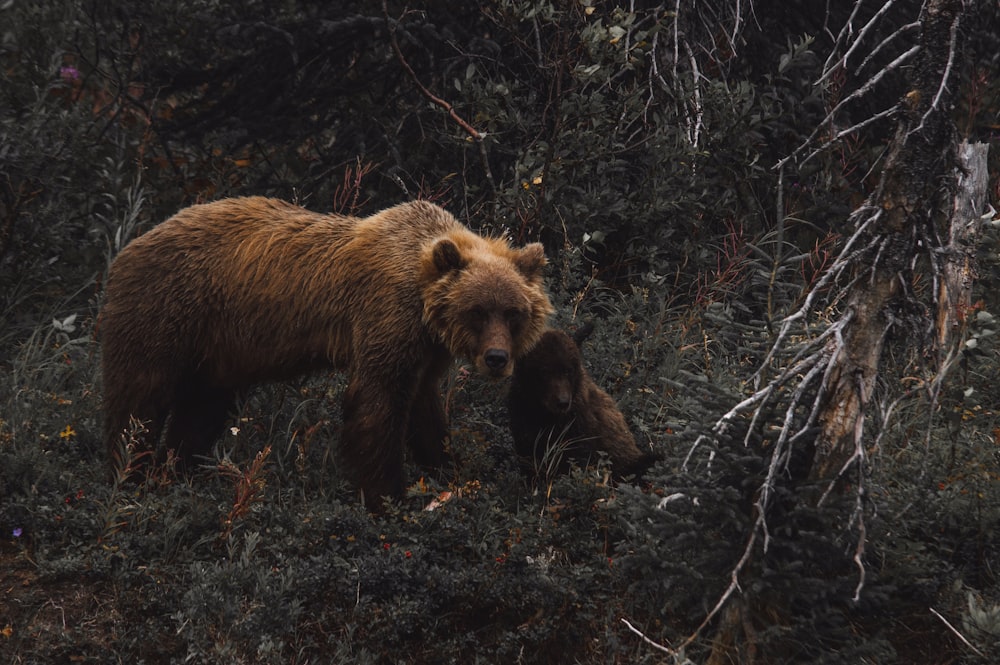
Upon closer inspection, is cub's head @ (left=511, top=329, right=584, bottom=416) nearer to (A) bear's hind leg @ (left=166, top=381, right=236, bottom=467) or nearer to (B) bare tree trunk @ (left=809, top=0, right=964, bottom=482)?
(A) bear's hind leg @ (left=166, top=381, right=236, bottom=467)

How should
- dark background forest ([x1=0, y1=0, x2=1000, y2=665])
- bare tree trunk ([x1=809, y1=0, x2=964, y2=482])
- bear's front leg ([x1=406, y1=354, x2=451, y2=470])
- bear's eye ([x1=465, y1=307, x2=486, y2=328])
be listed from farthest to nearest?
bear's front leg ([x1=406, y1=354, x2=451, y2=470])
bear's eye ([x1=465, y1=307, x2=486, y2=328])
dark background forest ([x1=0, y1=0, x2=1000, y2=665])
bare tree trunk ([x1=809, y1=0, x2=964, y2=482])

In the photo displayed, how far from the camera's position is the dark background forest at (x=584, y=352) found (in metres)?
3.89

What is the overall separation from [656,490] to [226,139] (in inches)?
182

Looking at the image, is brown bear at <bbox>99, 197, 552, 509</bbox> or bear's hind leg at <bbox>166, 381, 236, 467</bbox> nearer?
brown bear at <bbox>99, 197, 552, 509</bbox>

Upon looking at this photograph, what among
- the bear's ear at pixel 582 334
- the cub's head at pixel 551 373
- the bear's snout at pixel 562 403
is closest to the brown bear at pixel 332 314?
the cub's head at pixel 551 373

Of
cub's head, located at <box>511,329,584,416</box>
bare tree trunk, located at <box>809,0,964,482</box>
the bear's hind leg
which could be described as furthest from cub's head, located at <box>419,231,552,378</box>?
bare tree trunk, located at <box>809,0,964,482</box>

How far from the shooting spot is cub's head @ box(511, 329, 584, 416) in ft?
17.7

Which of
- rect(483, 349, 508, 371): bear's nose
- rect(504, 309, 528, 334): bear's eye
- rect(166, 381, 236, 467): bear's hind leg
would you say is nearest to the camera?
rect(483, 349, 508, 371): bear's nose

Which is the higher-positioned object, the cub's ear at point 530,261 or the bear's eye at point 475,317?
the cub's ear at point 530,261

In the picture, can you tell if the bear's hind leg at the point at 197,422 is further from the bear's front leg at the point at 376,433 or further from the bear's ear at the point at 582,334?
the bear's ear at the point at 582,334

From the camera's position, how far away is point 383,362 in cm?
508

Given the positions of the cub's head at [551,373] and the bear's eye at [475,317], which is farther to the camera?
the cub's head at [551,373]

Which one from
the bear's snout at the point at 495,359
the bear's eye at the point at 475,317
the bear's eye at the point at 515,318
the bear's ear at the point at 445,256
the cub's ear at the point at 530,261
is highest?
the bear's ear at the point at 445,256

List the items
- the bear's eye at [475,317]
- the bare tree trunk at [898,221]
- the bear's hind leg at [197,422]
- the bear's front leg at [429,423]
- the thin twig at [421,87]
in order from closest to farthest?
the bare tree trunk at [898,221]
the bear's eye at [475,317]
the bear's front leg at [429,423]
the bear's hind leg at [197,422]
the thin twig at [421,87]
